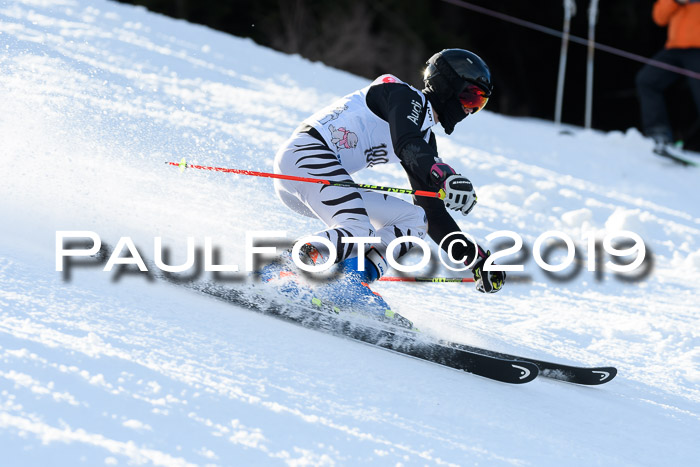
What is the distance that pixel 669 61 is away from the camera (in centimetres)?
775

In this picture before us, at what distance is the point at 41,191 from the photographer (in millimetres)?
3979

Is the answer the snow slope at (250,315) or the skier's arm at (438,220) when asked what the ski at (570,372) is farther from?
the skier's arm at (438,220)

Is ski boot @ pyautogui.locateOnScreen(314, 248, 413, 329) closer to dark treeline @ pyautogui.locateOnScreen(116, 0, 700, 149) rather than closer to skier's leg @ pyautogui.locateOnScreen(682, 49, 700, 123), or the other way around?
skier's leg @ pyautogui.locateOnScreen(682, 49, 700, 123)

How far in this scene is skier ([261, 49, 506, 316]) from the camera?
10.4 feet

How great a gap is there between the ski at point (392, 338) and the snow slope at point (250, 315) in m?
0.06

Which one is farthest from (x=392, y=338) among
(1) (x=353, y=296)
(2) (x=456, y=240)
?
(2) (x=456, y=240)

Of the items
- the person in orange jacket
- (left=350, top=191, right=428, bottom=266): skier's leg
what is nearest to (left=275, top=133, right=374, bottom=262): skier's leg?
(left=350, top=191, right=428, bottom=266): skier's leg

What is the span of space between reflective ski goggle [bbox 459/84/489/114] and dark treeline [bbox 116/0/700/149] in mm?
12730

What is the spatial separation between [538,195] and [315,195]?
11.5 ft

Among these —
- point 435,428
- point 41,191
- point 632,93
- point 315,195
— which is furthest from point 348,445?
point 632,93

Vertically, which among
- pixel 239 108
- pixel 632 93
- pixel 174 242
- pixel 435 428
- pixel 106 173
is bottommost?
pixel 435 428

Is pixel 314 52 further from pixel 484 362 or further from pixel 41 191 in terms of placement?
pixel 484 362

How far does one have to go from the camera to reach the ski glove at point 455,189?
2980mm

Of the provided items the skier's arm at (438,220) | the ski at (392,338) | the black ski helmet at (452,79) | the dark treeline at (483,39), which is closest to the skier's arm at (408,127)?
the black ski helmet at (452,79)
